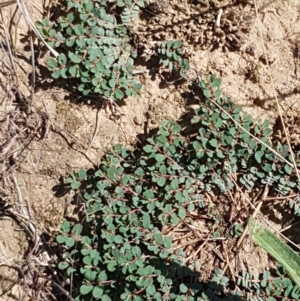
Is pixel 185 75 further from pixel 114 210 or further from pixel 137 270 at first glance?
pixel 137 270

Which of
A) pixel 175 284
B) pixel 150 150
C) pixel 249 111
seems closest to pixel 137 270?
pixel 175 284

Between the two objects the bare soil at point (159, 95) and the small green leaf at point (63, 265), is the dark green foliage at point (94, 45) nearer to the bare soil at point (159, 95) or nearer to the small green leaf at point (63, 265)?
the bare soil at point (159, 95)

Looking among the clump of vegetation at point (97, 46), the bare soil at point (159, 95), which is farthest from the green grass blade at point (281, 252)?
the clump of vegetation at point (97, 46)

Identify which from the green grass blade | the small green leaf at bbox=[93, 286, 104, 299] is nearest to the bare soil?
the small green leaf at bbox=[93, 286, 104, 299]

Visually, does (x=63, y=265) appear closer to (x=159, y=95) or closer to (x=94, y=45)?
(x=159, y=95)

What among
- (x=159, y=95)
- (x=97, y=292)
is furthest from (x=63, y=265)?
(x=159, y=95)
